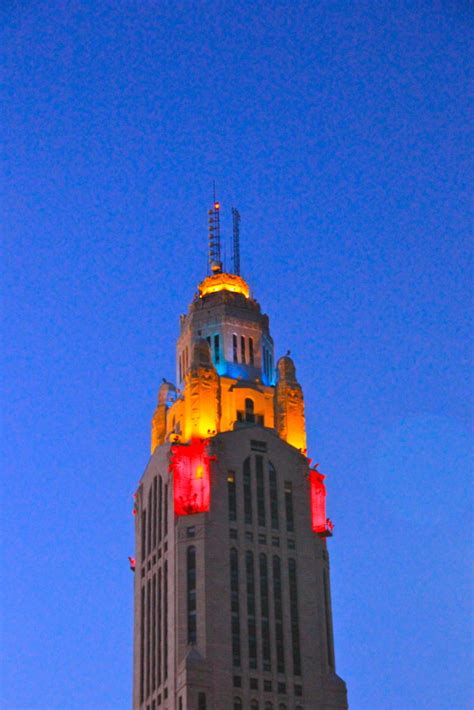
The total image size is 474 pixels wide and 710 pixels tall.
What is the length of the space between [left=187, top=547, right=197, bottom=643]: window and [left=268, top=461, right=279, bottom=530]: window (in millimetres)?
8932

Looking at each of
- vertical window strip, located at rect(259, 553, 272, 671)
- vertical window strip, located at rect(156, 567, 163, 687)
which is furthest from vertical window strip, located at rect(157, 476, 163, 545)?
vertical window strip, located at rect(259, 553, 272, 671)

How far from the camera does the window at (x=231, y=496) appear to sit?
121 m

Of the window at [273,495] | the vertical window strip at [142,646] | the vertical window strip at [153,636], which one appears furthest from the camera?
the window at [273,495]

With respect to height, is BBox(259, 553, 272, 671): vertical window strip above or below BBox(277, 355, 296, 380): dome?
below

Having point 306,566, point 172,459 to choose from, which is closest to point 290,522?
point 306,566

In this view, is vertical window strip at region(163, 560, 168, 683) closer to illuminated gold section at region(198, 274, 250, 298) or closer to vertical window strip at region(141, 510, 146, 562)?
vertical window strip at region(141, 510, 146, 562)

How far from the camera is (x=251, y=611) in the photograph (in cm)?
11731

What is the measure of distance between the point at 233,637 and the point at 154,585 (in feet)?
37.6

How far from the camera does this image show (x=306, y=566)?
122 m

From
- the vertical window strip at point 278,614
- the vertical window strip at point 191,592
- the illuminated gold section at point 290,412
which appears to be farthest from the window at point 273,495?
the vertical window strip at point 191,592

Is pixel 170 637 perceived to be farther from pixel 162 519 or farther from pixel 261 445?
pixel 261 445

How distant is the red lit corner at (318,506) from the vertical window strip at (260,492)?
521cm

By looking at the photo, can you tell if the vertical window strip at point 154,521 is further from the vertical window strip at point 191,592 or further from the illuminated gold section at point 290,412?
the illuminated gold section at point 290,412

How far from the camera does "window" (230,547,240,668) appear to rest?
114287mm
